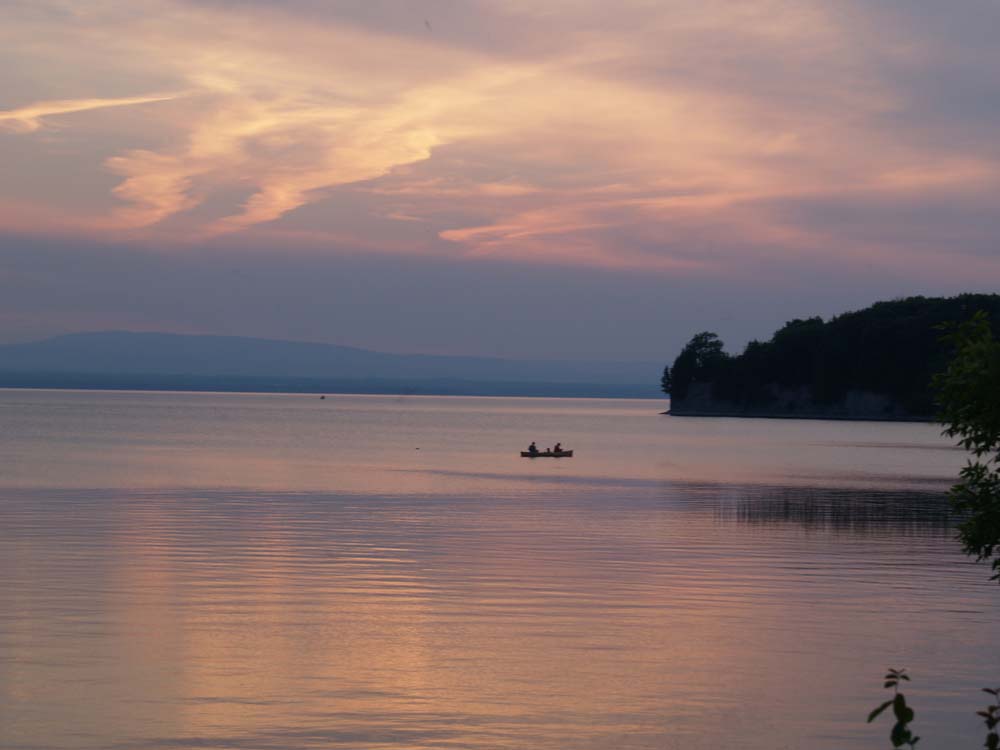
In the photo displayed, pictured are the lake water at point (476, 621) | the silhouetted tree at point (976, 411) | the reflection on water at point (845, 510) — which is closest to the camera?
the silhouetted tree at point (976, 411)

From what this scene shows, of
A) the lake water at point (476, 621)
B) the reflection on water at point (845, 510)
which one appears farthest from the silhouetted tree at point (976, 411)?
the reflection on water at point (845, 510)

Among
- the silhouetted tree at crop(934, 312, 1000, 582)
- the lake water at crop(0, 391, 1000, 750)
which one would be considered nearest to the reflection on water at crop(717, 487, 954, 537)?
the lake water at crop(0, 391, 1000, 750)

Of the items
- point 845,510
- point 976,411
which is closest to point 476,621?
point 976,411

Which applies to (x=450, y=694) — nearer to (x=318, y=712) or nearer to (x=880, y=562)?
(x=318, y=712)

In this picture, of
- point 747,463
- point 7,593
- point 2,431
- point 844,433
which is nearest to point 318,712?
point 7,593

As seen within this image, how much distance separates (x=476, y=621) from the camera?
998 inches

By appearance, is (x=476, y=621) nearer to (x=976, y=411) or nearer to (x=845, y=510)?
(x=976, y=411)

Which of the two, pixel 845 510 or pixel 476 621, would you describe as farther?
pixel 845 510

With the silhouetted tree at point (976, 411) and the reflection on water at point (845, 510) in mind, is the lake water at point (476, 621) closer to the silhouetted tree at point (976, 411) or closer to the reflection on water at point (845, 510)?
the reflection on water at point (845, 510)

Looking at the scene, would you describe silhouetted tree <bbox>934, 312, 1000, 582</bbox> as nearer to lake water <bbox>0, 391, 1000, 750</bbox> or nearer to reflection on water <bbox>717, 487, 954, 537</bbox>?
lake water <bbox>0, 391, 1000, 750</bbox>

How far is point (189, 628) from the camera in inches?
941

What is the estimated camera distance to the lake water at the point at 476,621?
1806 cm

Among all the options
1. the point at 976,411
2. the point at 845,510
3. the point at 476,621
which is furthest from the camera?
the point at 845,510

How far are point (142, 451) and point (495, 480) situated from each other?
34782 millimetres
